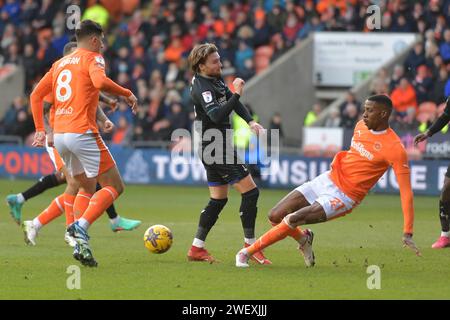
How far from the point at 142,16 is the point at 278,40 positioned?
202 inches

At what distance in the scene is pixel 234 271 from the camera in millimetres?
10430

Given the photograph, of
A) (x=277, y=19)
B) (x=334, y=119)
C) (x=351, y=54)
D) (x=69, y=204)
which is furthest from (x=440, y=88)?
(x=69, y=204)

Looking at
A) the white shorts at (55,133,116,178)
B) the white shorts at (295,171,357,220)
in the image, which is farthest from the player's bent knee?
the white shorts at (55,133,116,178)

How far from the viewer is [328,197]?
417 inches

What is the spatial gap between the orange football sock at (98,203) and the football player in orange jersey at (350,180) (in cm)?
141

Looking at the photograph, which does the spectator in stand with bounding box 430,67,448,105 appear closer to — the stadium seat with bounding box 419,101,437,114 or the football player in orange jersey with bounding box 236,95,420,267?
the stadium seat with bounding box 419,101,437,114

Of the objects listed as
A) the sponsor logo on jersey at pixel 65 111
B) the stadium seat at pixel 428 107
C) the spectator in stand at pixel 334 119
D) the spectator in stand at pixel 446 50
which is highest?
the spectator in stand at pixel 446 50

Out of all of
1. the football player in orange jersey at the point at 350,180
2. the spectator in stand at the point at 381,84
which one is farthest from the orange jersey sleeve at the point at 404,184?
the spectator in stand at the point at 381,84

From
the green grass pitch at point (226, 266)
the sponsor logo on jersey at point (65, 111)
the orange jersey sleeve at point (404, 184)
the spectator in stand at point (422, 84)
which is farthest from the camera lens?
the spectator in stand at point (422, 84)

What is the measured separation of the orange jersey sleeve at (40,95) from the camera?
Answer: 11.0m

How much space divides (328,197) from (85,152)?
8.04 feet

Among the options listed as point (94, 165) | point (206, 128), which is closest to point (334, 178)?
point (206, 128)

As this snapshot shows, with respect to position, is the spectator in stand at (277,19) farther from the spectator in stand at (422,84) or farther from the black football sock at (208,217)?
the black football sock at (208,217)

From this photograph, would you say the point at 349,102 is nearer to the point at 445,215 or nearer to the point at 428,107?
the point at 428,107
